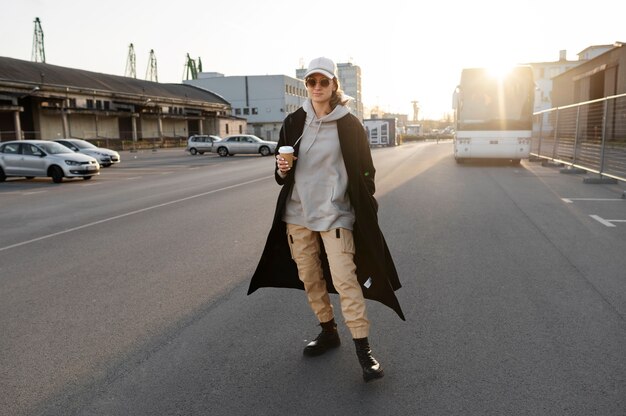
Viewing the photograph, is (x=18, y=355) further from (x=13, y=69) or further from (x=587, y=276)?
(x=13, y=69)

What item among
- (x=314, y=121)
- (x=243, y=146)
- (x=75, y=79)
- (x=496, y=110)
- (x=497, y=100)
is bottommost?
(x=243, y=146)

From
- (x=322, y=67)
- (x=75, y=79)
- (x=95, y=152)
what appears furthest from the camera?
(x=75, y=79)

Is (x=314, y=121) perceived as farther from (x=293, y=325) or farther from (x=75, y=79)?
(x=75, y=79)

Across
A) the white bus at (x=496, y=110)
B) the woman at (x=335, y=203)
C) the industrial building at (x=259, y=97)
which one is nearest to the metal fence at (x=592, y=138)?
the white bus at (x=496, y=110)

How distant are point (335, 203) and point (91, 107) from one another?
173 feet

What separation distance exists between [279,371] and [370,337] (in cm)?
83

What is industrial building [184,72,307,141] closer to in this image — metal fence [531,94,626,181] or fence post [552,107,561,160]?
fence post [552,107,561,160]

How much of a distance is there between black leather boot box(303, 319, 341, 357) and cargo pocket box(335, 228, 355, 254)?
0.65m

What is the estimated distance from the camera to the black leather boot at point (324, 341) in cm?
370

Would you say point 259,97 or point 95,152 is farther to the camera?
point 259,97

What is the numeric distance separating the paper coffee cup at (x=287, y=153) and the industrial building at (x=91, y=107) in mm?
41038

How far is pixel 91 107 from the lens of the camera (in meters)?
51.1

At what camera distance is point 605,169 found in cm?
1617

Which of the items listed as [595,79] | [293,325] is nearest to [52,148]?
[293,325]
